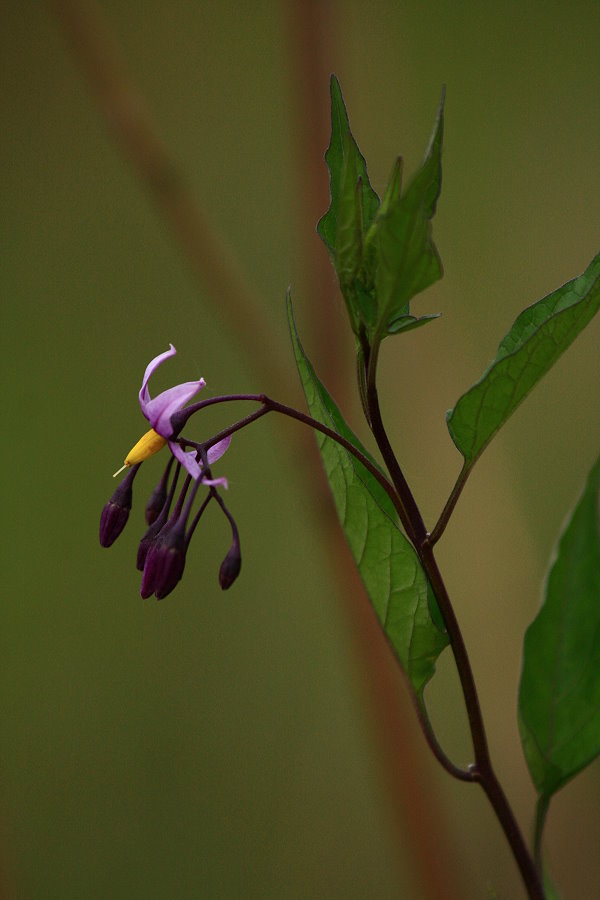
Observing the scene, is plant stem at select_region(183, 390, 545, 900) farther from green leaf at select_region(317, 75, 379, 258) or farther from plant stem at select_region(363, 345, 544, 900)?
green leaf at select_region(317, 75, 379, 258)

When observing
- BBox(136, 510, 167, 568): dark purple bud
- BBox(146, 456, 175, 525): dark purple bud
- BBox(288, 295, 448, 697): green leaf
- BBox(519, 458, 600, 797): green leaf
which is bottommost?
BBox(519, 458, 600, 797): green leaf

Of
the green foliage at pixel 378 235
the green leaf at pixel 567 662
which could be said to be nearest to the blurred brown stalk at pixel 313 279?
the green leaf at pixel 567 662

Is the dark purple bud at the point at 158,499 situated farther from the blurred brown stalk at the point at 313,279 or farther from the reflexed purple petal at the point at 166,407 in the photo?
the blurred brown stalk at the point at 313,279

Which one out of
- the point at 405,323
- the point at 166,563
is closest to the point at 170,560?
the point at 166,563

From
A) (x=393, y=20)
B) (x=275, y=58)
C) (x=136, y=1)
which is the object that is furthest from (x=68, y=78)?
(x=393, y=20)

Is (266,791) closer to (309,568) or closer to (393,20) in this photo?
(309,568)

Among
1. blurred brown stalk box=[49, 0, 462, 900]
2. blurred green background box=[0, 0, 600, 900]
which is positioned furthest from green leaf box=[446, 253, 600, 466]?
blurred green background box=[0, 0, 600, 900]

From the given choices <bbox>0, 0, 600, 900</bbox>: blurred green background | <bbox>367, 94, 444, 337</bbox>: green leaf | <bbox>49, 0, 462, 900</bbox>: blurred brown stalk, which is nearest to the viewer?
<bbox>367, 94, 444, 337</bbox>: green leaf

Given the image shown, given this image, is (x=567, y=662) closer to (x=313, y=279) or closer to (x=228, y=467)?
(x=313, y=279)
